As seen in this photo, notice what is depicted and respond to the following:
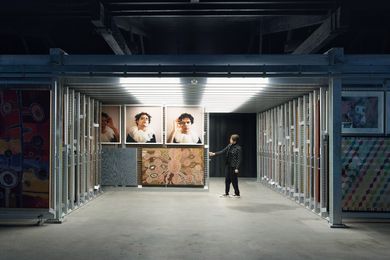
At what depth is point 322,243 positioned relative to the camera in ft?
24.4

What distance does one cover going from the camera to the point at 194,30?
15070mm

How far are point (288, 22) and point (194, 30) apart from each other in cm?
332

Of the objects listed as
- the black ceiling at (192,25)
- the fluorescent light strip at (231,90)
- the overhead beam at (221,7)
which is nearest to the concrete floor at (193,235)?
the fluorescent light strip at (231,90)

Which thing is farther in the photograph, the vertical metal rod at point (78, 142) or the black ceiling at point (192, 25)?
the vertical metal rod at point (78, 142)

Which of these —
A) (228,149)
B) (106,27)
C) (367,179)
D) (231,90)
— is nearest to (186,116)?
(228,149)

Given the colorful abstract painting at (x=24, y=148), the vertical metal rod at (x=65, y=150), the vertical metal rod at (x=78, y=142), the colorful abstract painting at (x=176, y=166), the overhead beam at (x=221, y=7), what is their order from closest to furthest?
the colorful abstract painting at (x=24, y=148) → the vertical metal rod at (x=65, y=150) → the overhead beam at (x=221, y=7) → the vertical metal rod at (x=78, y=142) → the colorful abstract painting at (x=176, y=166)

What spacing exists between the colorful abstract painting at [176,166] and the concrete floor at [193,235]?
3038 millimetres

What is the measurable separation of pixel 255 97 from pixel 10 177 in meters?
6.70

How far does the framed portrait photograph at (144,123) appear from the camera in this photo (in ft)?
49.4

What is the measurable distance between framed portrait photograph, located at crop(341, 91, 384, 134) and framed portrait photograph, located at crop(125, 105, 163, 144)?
23.5 ft

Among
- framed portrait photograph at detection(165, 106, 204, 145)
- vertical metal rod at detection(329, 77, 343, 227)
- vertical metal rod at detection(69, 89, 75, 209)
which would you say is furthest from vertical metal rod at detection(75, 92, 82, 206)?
vertical metal rod at detection(329, 77, 343, 227)

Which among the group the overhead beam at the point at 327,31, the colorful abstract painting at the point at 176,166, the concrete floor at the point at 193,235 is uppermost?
the overhead beam at the point at 327,31

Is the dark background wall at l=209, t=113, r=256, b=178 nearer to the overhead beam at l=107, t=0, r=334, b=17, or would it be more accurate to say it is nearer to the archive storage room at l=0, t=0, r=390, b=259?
the archive storage room at l=0, t=0, r=390, b=259

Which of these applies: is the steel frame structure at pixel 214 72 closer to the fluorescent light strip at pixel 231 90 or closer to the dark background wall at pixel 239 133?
the fluorescent light strip at pixel 231 90
